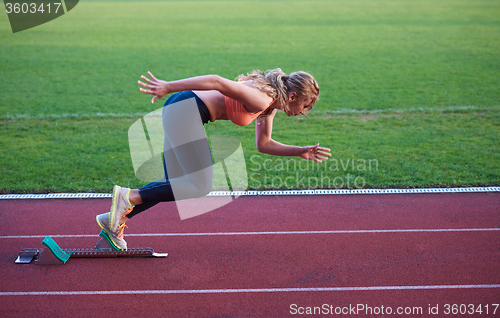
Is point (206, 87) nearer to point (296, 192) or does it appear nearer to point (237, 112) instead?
point (237, 112)

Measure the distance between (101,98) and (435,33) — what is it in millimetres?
14518

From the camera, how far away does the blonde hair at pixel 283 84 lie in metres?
3.66

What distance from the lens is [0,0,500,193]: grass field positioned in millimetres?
6660

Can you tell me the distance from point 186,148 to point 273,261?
1.37 metres

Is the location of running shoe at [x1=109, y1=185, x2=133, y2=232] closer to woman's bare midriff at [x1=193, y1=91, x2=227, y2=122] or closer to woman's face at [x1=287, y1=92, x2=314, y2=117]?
woman's bare midriff at [x1=193, y1=91, x2=227, y2=122]

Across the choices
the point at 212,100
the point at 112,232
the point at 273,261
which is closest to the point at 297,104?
the point at 212,100

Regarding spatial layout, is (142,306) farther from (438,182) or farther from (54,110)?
(54,110)

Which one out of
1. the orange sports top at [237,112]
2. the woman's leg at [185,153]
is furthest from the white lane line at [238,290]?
the orange sports top at [237,112]

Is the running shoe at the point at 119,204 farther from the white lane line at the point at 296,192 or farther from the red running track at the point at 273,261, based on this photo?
the white lane line at the point at 296,192

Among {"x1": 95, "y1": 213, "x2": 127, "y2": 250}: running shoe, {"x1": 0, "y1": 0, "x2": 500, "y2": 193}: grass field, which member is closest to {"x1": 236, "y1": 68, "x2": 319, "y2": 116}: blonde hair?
{"x1": 95, "y1": 213, "x2": 127, "y2": 250}: running shoe

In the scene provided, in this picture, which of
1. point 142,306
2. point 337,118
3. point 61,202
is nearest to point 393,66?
point 337,118

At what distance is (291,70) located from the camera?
13.9 metres

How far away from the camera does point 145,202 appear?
3.97 metres

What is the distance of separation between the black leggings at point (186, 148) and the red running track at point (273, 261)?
2.64 ft
